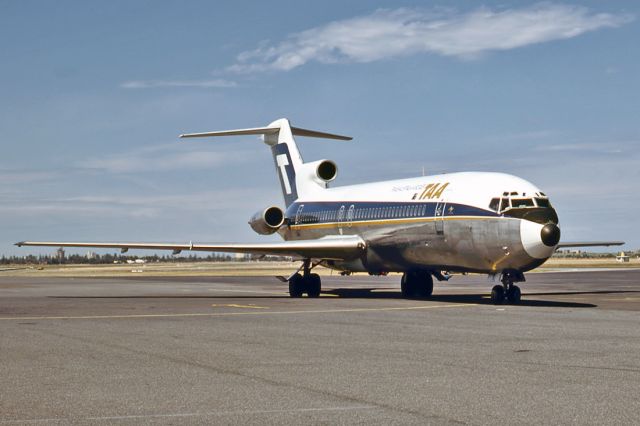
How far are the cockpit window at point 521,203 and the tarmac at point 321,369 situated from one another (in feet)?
16.8

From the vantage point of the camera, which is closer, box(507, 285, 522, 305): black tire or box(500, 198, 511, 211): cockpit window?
box(500, 198, 511, 211): cockpit window

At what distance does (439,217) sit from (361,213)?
5050mm

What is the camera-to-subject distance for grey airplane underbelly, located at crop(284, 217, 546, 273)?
23.8 meters

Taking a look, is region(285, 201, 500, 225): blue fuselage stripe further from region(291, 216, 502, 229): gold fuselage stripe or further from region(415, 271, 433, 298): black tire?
region(415, 271, 433, 298): black tire

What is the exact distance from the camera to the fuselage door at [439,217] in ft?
85.1

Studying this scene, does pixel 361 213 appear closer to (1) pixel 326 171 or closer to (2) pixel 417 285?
(2) pixel 417 285

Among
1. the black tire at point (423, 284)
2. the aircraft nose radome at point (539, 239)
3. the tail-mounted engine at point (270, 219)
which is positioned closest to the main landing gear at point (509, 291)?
the aircraft nose radome at point (539, 239)

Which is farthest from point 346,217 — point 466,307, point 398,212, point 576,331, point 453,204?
point 576,331

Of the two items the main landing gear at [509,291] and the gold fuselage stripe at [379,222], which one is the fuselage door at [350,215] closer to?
the gold fuselage stripe at [379,222]

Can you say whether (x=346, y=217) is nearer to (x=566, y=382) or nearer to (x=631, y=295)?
(x=631, y=295)

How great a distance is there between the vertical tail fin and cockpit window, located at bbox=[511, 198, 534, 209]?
47.3ft

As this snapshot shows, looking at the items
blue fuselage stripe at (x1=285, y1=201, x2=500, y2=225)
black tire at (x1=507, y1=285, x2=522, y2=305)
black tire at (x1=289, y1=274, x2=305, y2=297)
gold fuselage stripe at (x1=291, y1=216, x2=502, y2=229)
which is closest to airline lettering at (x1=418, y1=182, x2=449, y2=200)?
blue fuselage stripe at (x1=285, y1=201, x2=500, y2=225)

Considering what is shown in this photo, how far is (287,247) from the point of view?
3011cm

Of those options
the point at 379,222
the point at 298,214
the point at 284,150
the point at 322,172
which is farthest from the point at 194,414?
the point at 284,150
